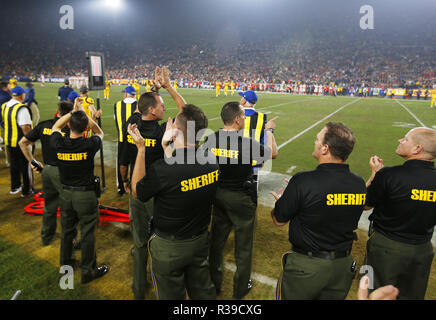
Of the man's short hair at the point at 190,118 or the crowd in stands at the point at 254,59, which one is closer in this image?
the man's short hair at the point at 190,118

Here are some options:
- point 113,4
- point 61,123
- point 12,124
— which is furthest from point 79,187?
point 113,4

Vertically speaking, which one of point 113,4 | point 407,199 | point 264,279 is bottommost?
point 264,279

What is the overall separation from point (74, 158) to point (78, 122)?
0.40 metres

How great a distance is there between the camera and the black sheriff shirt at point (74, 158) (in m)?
3.12

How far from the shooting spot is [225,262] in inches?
145

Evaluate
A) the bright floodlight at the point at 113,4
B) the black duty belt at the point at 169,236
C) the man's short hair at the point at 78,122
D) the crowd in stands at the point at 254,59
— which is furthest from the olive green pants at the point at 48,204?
the bright floodlight at the point at 113,4

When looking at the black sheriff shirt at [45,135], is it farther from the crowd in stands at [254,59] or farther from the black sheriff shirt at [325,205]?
the crowd in stands at [254,59]

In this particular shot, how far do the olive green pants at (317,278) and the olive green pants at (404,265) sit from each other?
0.56 metres

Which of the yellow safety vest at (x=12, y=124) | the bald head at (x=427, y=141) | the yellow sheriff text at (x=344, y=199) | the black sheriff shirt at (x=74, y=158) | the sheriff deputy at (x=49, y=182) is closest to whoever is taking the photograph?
the yellow sheriff text at (x=344, y=199)

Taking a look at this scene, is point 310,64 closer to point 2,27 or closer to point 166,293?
point 166,293

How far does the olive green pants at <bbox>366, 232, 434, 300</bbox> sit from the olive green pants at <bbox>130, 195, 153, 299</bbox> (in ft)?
7.04

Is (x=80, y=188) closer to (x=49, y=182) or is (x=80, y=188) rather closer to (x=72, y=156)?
(x=72, y=156)

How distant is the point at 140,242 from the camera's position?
3.03 m

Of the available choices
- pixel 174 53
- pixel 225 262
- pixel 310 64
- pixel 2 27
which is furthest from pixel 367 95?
pixel 2 27
